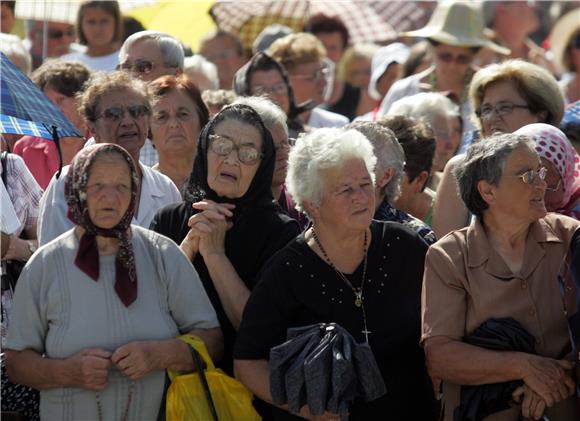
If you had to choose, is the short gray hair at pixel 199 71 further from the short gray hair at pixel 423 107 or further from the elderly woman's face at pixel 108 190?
the elderly woman's face at pixel 108 190

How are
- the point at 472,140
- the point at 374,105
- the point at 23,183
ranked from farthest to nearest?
the point at 374,105 → the point at 472,140 → the point at 23,183

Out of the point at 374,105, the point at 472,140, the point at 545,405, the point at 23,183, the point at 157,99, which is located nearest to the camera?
the point at 545,405

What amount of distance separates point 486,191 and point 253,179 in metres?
1.07

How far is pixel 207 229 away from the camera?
221 inches

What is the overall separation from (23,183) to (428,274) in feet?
7.38

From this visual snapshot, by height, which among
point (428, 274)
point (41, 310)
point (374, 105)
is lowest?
point (374, 105)

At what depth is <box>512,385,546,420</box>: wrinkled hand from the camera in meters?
5.11

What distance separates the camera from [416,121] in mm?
6949

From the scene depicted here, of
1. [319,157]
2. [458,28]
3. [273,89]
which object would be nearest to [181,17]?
[458,28]

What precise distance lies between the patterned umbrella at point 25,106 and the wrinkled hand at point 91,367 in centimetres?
105

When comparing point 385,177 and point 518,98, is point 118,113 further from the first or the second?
point 518,98

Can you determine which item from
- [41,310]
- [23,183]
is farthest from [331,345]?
[23,183]

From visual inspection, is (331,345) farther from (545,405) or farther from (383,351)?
(545,405)

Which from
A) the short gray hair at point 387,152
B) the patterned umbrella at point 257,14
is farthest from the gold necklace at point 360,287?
the patterned umbrella at point 257,14
